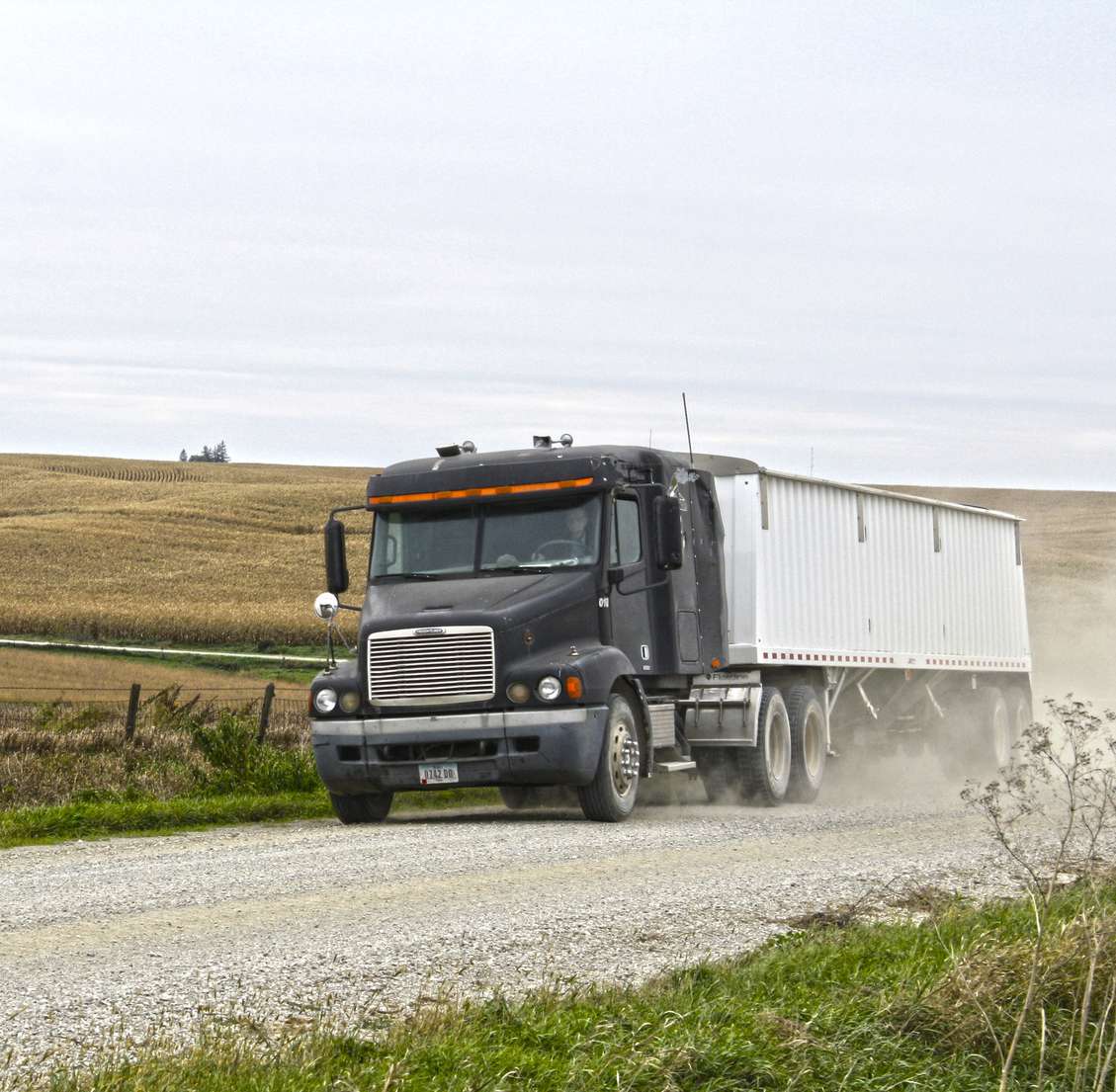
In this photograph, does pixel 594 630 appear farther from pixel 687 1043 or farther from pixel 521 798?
pixel 687 1043

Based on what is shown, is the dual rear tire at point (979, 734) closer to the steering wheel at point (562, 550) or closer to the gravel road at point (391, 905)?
the gravel road at point (391, 905)

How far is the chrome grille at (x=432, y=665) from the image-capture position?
15.4 m

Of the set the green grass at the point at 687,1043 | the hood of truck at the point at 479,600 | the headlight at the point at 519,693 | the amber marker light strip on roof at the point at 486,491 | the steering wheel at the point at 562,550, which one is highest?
the amber marker light strip on roof at the point at 486,491

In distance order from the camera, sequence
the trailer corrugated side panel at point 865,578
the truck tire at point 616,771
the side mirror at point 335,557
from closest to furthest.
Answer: the truck tire at point 616,771 → the side mirror at point 335,557 → the trailer corrugated side panel at point 865,578

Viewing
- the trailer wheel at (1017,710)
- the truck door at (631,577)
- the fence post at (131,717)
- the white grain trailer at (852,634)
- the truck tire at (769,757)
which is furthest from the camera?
the trailer wheel at (1017,710)

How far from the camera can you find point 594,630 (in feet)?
52.6

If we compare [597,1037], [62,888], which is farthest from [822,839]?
[597,1037]

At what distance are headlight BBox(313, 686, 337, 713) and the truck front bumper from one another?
131mm

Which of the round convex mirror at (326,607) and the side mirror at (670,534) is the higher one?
the side mirror at (670,534)

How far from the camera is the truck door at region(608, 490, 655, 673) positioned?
642 inches

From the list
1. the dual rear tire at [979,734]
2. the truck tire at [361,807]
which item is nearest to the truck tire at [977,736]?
the dual rear tire at [979,734]

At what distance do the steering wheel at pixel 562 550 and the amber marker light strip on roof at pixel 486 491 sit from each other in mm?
466

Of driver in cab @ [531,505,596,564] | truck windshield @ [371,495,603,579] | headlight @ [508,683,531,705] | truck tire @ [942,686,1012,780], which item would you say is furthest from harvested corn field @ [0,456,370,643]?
headlight @ [508,683,531,705]

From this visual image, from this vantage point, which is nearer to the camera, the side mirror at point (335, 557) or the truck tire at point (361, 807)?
the truck tire at point (361, 807)
